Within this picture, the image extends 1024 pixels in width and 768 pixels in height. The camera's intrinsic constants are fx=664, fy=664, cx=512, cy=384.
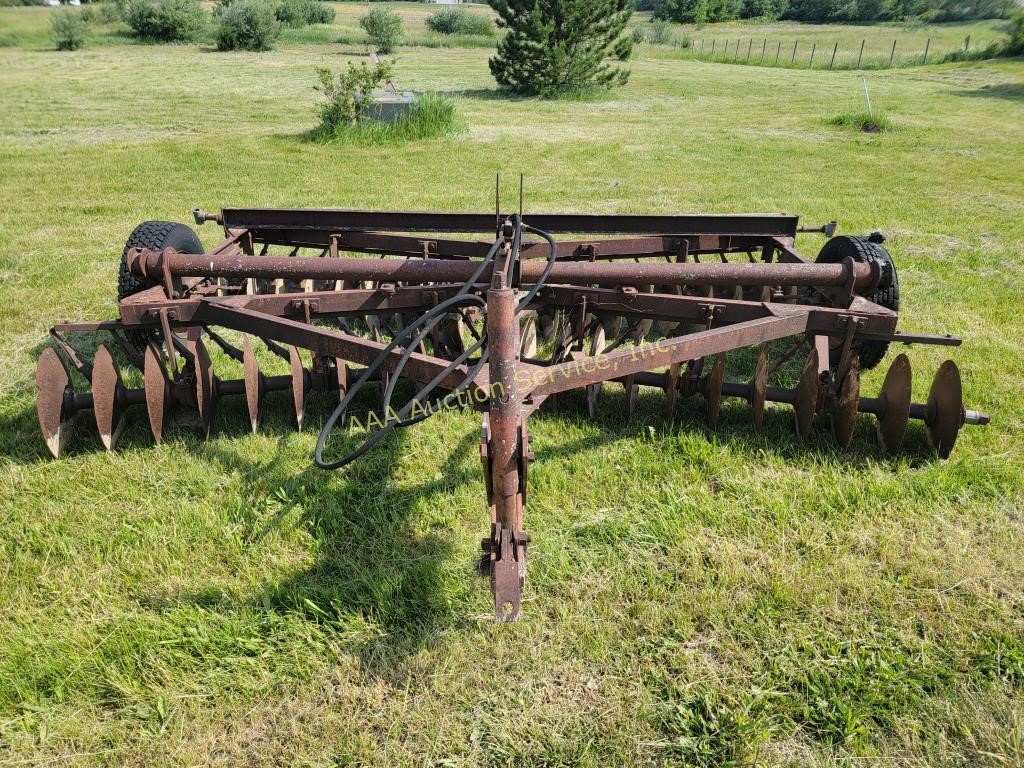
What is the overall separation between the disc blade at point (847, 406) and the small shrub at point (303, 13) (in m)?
52.7

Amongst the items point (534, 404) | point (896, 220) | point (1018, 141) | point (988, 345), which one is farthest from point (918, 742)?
point (1018, 141)

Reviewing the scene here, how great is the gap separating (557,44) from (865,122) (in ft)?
29.4

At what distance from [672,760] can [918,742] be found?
0.69 meters

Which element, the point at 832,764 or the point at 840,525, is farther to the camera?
the point at 840,525

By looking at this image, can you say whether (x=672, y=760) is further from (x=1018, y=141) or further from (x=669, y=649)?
(x=1018, y=141)

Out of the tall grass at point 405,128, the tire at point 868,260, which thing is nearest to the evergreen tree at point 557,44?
the tall grass at point 405,128

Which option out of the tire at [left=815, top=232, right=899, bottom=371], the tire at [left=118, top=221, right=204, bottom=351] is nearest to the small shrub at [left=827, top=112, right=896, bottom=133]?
the tire at [left=815, top=232, right=899, bottom=371]

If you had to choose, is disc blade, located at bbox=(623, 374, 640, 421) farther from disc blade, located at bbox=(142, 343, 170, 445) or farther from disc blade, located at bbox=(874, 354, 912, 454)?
disc blade, located at bbox=(142, 343, 170, 445)

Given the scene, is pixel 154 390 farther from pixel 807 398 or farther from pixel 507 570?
pixel 807 398

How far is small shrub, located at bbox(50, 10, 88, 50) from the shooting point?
37.2 m

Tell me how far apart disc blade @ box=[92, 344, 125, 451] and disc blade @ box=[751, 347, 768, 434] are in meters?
2.98

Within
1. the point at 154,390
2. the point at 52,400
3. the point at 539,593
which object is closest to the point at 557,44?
the point at 154,390

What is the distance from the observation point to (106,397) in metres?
3.04

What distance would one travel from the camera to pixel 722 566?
8.13 ft
